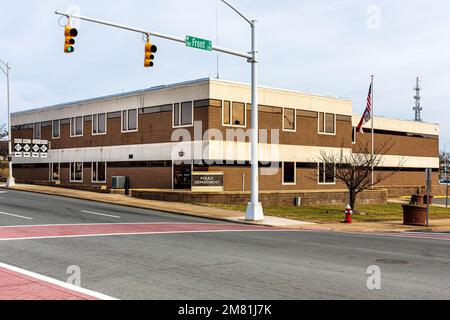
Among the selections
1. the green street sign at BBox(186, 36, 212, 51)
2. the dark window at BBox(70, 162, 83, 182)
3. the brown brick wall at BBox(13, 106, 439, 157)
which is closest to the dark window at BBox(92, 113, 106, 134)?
the brown brick wall at BBox(13, 106, 439, 157)

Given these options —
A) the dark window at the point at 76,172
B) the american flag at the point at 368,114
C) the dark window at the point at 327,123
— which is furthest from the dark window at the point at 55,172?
the american flag at the point at 368,114

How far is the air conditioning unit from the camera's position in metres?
37.3

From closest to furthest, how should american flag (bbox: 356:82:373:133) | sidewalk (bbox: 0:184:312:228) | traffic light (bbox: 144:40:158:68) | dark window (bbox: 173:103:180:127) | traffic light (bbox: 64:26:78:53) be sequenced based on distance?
traffic light (bbox: 64:26:78:53)
traffic light (bbox: 144:40:158:68)
sidewalk (bbox: 0:184:312:228)
dark window (bbox: 173:103:180:127)
american flag (bbox: 356:82:373:133)

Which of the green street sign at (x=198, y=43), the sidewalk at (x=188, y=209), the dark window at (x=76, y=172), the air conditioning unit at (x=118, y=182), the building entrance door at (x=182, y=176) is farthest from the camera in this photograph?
the dark window at (x=76, y=172)

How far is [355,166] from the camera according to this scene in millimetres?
31812

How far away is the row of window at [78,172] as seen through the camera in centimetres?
4163

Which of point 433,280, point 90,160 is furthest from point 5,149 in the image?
point 433,280

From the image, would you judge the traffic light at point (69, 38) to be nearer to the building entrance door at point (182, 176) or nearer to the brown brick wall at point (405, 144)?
the building entrance door at point (182, 176)

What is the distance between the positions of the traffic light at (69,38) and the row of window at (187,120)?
17.5m

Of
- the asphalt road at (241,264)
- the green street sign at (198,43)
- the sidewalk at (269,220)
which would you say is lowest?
the sidewalk at (269,220)

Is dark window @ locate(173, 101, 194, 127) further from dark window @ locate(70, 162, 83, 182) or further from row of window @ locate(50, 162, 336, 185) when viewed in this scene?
dark window @ locate(70, 162, 83, 182)

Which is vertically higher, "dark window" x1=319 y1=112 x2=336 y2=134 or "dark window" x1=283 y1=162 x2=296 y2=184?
"dark window" x1=319 y1=112 x2=336 y2=134

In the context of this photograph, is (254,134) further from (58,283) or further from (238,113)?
(58,283)

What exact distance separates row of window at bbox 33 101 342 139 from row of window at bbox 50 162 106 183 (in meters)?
2.52
